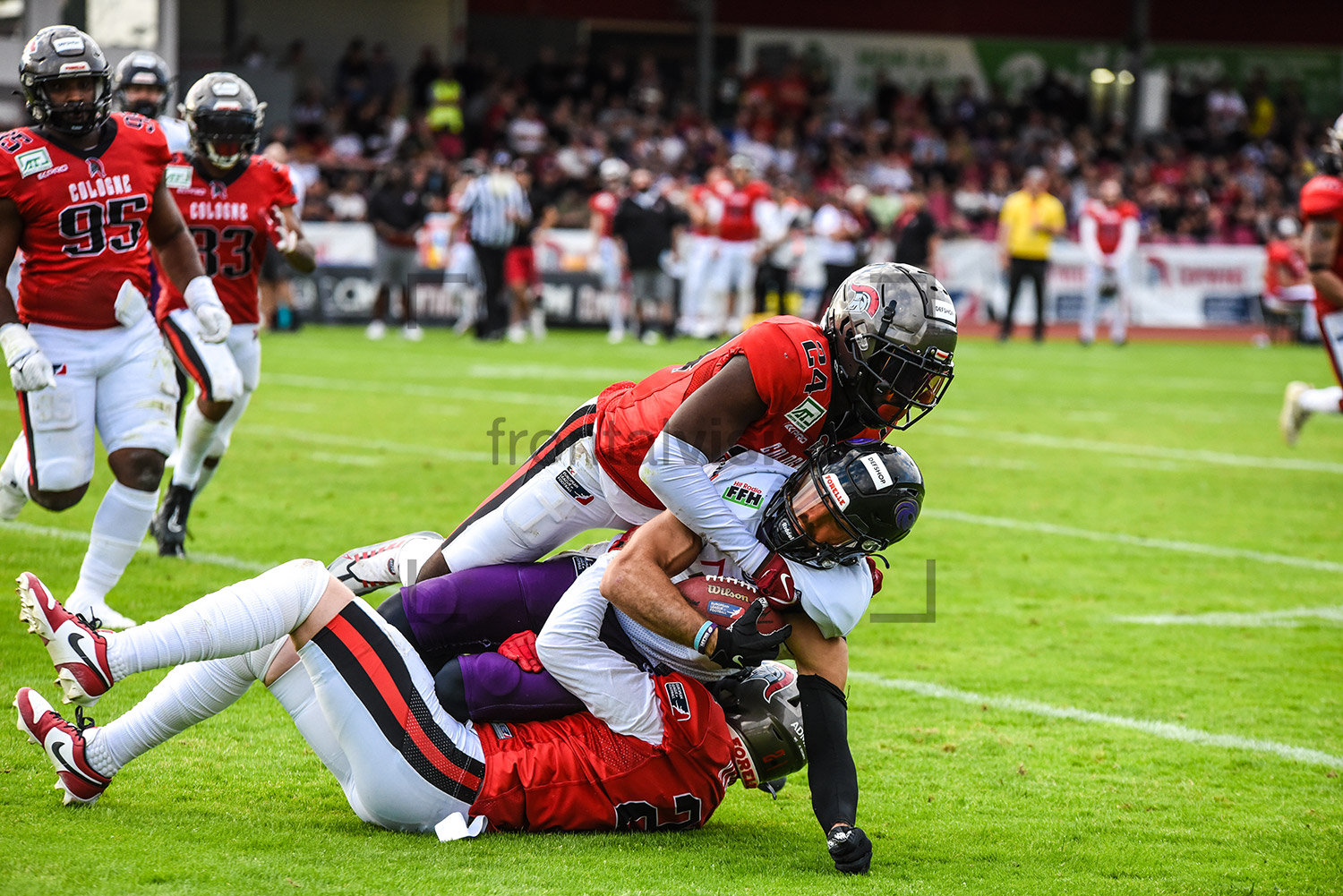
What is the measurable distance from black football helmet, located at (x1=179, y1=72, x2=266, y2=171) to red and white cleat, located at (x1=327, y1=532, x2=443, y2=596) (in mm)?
2521

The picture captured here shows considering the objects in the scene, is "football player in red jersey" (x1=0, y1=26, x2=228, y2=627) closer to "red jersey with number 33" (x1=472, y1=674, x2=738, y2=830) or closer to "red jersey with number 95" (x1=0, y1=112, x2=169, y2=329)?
"red jersey with number 95" (x1=0, y1=112, x2=169, y2=329)

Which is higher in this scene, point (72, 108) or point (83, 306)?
point (72, 108)

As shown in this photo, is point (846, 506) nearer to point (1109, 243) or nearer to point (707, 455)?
point (707, 455)

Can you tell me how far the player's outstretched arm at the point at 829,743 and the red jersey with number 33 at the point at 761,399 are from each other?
1.72 feet

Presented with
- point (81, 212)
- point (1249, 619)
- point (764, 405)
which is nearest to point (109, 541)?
point (81, 212)

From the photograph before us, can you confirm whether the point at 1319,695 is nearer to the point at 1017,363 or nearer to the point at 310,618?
the point at 310,618

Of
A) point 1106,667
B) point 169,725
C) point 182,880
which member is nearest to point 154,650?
point 169,725

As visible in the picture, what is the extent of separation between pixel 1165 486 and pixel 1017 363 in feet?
25.3

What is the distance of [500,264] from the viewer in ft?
56.1

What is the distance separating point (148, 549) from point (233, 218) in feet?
4.88

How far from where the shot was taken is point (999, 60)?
2947 cm

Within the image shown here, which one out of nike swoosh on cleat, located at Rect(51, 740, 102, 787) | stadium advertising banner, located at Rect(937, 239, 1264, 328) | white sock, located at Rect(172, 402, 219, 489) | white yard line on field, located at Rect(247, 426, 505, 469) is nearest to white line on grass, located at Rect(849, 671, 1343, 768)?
nike swoosh on cleat, located at Rect(51, 740, 102, 787)

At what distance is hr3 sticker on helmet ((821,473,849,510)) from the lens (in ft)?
10.6

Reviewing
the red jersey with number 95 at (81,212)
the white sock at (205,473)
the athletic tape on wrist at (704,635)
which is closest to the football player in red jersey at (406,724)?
the athletic tape on wrist at (704,635)
